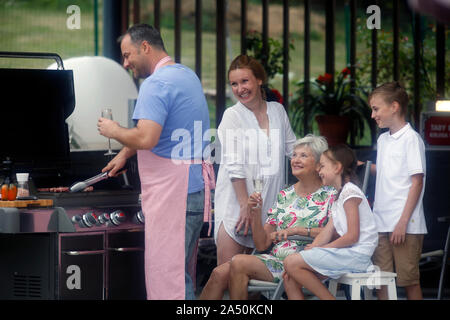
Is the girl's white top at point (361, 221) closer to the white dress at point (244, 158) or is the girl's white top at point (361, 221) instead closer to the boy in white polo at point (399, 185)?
the boy in white polo at point (399, 185)

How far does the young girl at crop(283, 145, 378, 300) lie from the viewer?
3268mm

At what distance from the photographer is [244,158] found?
→ 3.62 metres

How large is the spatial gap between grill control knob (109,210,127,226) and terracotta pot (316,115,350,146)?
2.82 metres

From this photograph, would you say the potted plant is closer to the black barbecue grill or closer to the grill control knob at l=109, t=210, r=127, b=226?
the black barbecue grill

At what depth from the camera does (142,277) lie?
3395 mm

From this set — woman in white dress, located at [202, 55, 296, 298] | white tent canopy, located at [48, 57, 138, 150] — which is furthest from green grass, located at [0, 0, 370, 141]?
woman in white dress, located at [202, 55, 296, 298]

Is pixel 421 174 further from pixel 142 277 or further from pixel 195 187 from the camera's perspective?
pixel 142 277

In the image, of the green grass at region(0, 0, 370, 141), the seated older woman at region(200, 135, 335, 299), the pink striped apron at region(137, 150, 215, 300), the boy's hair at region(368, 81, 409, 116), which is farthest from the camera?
the green grass at region(0, 0, 370, 141)

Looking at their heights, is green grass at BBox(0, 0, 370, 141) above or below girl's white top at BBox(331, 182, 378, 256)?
above

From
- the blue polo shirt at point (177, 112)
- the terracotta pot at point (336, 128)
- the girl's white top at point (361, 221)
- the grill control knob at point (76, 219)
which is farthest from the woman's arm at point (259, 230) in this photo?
the terracotta pot at point (336, 128)

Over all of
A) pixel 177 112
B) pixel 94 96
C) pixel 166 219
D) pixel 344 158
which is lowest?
pixel 166 219

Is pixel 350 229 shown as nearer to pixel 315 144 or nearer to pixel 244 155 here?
pixel 315 144

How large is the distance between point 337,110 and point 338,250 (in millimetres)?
2832

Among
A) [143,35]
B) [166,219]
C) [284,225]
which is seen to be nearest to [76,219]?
[166,219]
